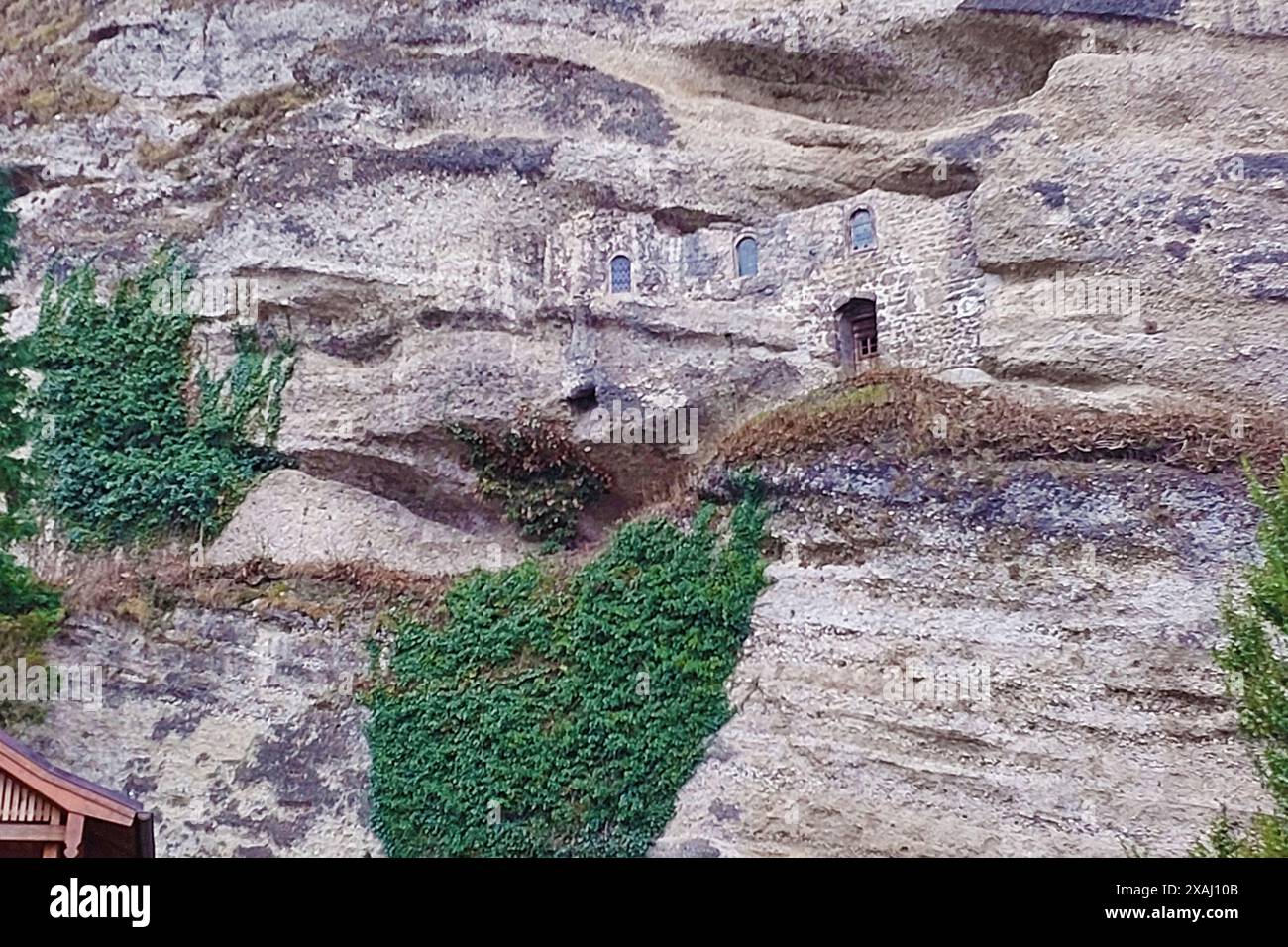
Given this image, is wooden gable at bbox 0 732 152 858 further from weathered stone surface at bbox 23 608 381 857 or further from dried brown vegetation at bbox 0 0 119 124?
dried brown vegetation at bbox 0 0 119 124

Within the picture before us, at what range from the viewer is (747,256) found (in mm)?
21531

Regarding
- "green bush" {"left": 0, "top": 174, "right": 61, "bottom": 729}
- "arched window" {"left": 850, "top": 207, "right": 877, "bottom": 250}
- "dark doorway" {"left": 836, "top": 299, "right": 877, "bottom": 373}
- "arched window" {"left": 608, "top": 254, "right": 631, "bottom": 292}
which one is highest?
"arched window" {"left": 850, "top": 207, "right": 877, "bottom": 250}

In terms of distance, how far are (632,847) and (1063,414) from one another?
7.77 meters

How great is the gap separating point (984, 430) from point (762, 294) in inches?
209

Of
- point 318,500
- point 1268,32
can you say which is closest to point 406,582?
point 318,500

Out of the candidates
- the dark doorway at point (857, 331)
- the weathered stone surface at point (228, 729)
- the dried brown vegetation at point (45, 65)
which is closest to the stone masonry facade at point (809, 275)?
the dark doorway at point (857, 331)

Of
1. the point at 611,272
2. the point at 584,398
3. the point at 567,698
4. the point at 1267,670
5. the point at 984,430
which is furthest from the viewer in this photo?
the point at 611,272

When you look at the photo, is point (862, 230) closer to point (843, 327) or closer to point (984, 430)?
point (843, 327)

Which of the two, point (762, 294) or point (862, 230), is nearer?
point (862, 230)

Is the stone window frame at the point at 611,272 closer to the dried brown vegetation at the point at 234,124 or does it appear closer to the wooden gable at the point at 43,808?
the dried brown vegetation at the point at 234,124

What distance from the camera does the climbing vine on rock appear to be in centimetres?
2022

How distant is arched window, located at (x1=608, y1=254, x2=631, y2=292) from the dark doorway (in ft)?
11.4

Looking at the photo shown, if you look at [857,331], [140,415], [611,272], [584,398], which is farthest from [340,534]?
[857,331]

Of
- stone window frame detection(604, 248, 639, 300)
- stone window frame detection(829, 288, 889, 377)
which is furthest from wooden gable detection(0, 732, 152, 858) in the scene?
stone window frame detection(829, 288, 889, 377)
